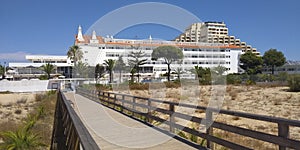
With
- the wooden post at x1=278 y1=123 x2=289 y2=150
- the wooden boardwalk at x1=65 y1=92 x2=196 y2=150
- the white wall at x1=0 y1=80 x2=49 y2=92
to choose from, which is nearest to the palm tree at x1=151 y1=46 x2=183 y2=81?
the white wall at x1=0 y1=80 x2=49 y2=92

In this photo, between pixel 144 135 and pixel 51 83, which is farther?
pixel 51 83

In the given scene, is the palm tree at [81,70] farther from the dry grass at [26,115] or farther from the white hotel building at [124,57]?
the dry grass at [26,115]

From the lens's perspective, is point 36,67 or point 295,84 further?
point 36,67

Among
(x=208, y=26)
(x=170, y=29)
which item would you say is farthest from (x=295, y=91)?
(x=208, y=26)

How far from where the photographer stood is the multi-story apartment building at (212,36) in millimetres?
135250

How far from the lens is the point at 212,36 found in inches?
5684

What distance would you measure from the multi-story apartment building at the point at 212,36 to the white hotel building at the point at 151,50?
3092 centimetres

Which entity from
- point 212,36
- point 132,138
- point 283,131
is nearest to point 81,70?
point 132,138

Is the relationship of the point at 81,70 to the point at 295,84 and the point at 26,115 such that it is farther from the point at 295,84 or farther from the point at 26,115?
the point at 295,84

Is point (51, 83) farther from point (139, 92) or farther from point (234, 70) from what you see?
point (234, 70)

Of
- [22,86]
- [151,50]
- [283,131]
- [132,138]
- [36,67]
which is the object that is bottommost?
[132,138]

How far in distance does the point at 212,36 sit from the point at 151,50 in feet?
213

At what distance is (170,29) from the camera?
32.4 ft

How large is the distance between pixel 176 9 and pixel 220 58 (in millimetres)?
93200
